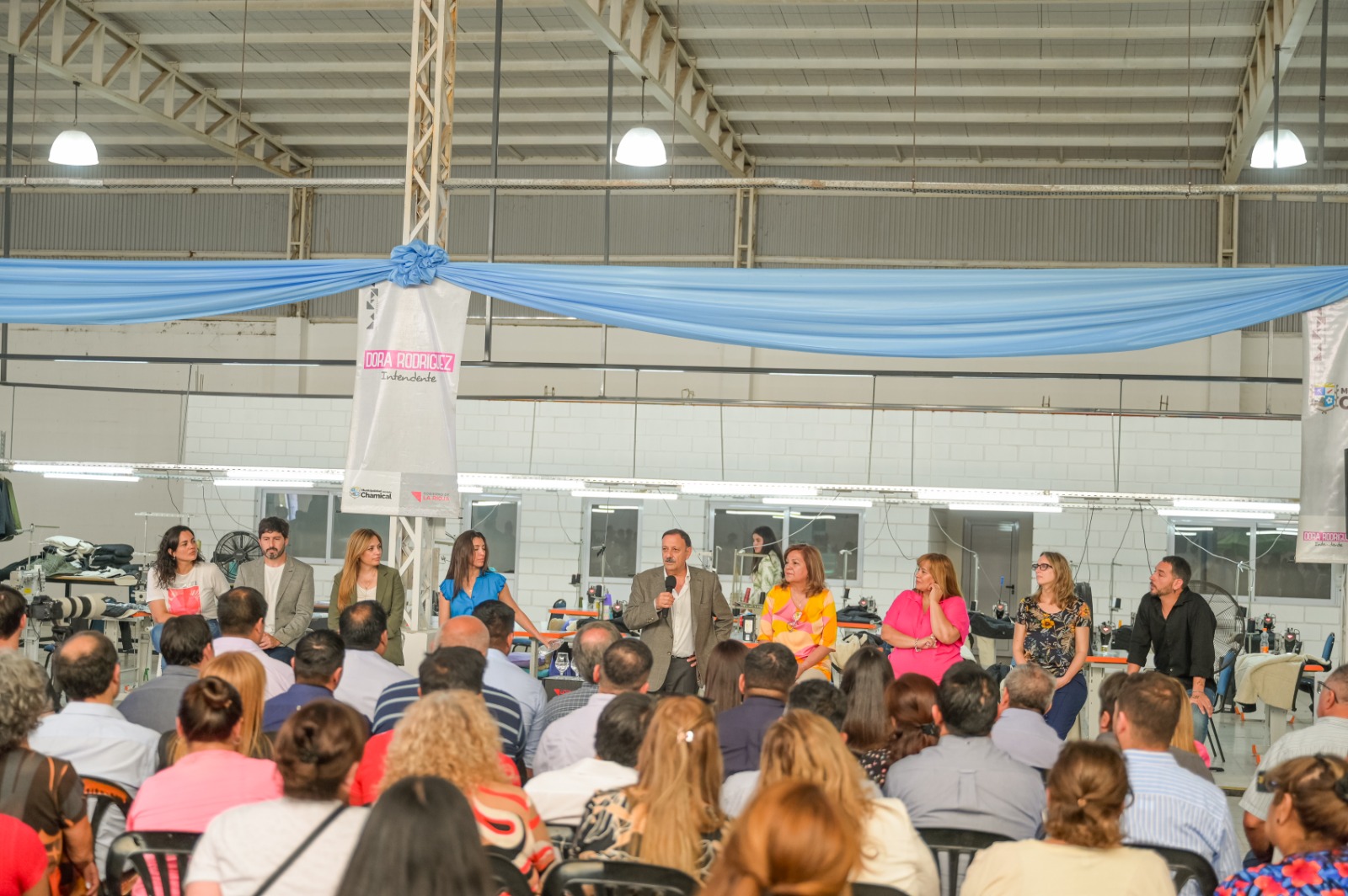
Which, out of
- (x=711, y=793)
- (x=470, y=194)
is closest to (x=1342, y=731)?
(x=711, y=793)

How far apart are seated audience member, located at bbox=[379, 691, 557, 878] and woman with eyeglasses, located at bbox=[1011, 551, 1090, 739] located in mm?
3452

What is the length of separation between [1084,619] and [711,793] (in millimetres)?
3447

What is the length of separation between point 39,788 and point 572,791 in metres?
1.22

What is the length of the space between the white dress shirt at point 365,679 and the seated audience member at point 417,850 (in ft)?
9.09

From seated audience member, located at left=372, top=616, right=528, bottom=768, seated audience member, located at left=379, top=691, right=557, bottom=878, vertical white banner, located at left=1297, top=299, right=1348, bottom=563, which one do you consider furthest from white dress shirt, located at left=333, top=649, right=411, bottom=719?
vertical white banner, located at left=1297, top=299, right=1348, bottom=563

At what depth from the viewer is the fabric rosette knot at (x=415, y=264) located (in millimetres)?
5789

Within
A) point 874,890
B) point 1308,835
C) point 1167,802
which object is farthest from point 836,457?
point 874,890

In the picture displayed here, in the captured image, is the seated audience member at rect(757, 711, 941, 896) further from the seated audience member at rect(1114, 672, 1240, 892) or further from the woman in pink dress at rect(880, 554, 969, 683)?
the woman in pink dress at rect(880, 554, 969, 683)

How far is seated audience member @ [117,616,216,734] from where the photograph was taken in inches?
161

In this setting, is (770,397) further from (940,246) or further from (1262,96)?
(1262,96)

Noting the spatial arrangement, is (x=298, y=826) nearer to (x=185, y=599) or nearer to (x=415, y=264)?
(x=415, y=264)

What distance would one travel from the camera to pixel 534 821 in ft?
9.46

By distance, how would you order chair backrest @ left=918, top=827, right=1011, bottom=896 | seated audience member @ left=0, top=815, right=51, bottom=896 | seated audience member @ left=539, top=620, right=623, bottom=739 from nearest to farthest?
seated audience member @ left=0, top=815, right=51, bottom=896
chair backrest @ left=918, top=827, right=1011, bottom=896
seated audience member @ left=539, top=620, right=623, bottom=739

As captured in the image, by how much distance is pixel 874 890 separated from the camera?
2.63 meters
